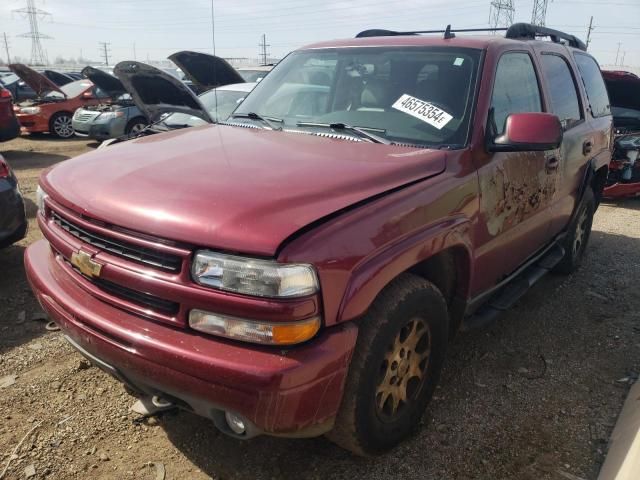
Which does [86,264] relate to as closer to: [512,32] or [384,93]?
[384,93]

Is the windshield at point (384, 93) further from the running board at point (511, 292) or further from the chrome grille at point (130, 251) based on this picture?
the chrome grille at point (130, 251)

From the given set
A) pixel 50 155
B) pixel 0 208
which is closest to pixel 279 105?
pixel 0 208

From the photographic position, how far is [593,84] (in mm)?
4816

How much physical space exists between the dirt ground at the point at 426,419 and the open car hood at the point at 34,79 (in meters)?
10.5

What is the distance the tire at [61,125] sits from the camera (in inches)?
515

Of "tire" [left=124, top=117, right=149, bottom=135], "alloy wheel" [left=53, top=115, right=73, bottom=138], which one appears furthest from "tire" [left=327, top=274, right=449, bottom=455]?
"alloy wheel" [left=53, top=115, right=73, bottom=138]

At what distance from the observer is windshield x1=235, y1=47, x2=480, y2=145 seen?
9.50ft

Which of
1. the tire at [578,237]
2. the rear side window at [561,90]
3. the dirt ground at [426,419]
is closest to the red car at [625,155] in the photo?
the tire at [578,237]

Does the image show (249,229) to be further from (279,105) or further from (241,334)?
(279,105)

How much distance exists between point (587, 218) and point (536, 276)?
167 centimetres

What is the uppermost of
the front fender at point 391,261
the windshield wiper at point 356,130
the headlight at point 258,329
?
the windshield wiper at point 356,130

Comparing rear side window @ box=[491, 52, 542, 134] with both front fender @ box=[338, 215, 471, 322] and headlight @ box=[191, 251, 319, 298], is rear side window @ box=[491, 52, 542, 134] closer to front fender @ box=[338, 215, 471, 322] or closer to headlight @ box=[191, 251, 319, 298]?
front fender @ box=[338, 215, 471, 322]

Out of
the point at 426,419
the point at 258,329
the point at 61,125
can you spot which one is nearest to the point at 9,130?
the point at 61,125

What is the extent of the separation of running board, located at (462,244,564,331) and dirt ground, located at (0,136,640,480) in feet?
1.25
